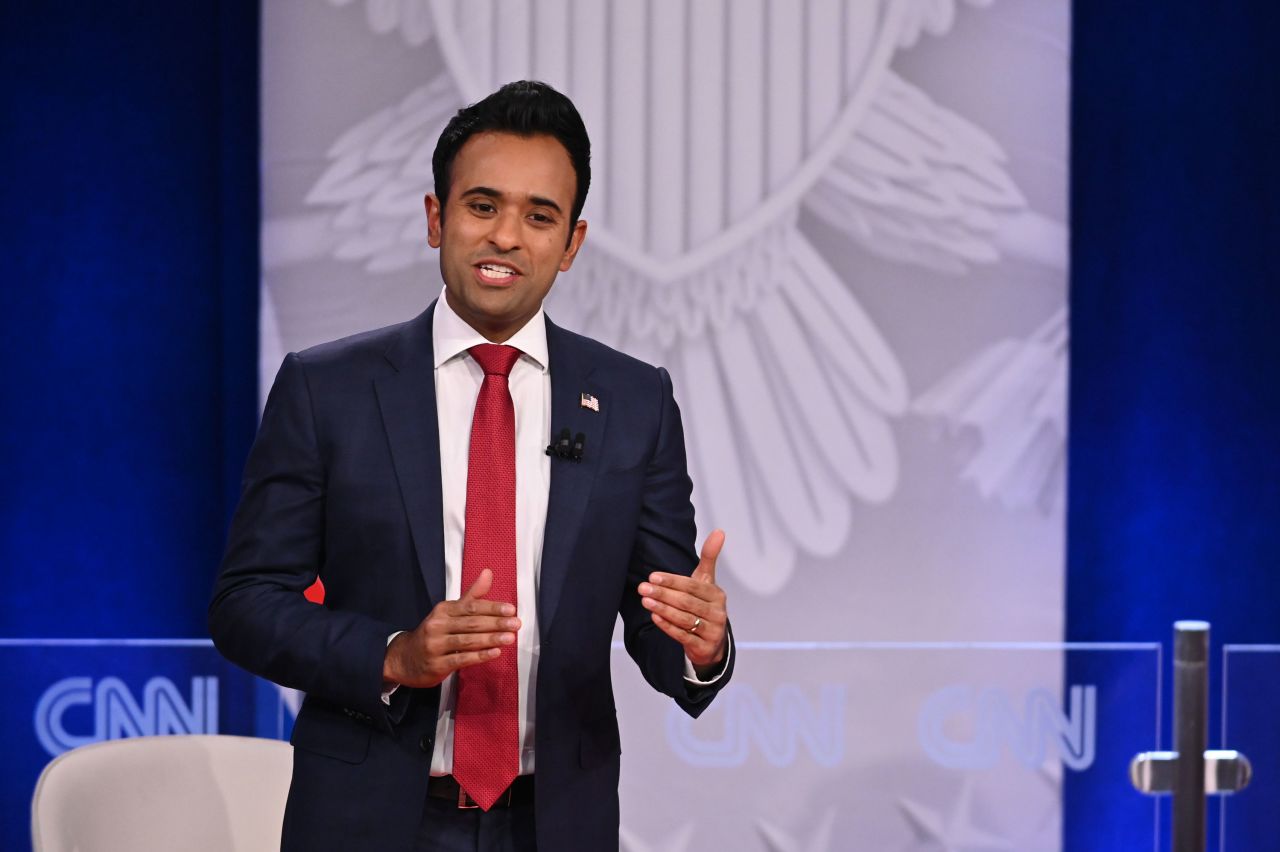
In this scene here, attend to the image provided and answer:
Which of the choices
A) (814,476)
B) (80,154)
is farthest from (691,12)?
(80,154)

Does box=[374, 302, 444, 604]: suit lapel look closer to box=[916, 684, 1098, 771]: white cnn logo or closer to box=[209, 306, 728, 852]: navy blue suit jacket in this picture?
box=[209, 306, 728, 852]: navy blue suit jacket

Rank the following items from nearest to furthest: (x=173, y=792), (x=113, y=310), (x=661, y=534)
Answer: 1. (x=661, y=534)
2. (x=173, y=792)
3. (x=113, y=310)

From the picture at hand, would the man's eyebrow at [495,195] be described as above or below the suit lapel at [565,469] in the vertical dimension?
above

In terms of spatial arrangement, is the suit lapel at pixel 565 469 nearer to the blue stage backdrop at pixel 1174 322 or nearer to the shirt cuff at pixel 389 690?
the shirt cuff at pixel 389 690

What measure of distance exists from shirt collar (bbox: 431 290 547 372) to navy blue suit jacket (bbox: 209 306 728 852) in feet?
0.06

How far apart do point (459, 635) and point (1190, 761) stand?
215 cm

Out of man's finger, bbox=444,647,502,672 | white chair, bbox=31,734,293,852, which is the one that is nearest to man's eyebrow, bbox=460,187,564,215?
man's finger, bbox=444,647,502,672

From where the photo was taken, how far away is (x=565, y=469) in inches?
67.6

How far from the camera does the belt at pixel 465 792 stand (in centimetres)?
163

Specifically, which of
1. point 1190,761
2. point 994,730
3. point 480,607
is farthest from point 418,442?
point 1190,761

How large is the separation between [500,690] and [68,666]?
1752mm

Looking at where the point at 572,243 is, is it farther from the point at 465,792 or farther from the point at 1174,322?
the point at 1174,322

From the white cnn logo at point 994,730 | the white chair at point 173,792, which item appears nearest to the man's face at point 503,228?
the white chair at point 173,792

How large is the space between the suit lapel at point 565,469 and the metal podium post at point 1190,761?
1802 millimetres
